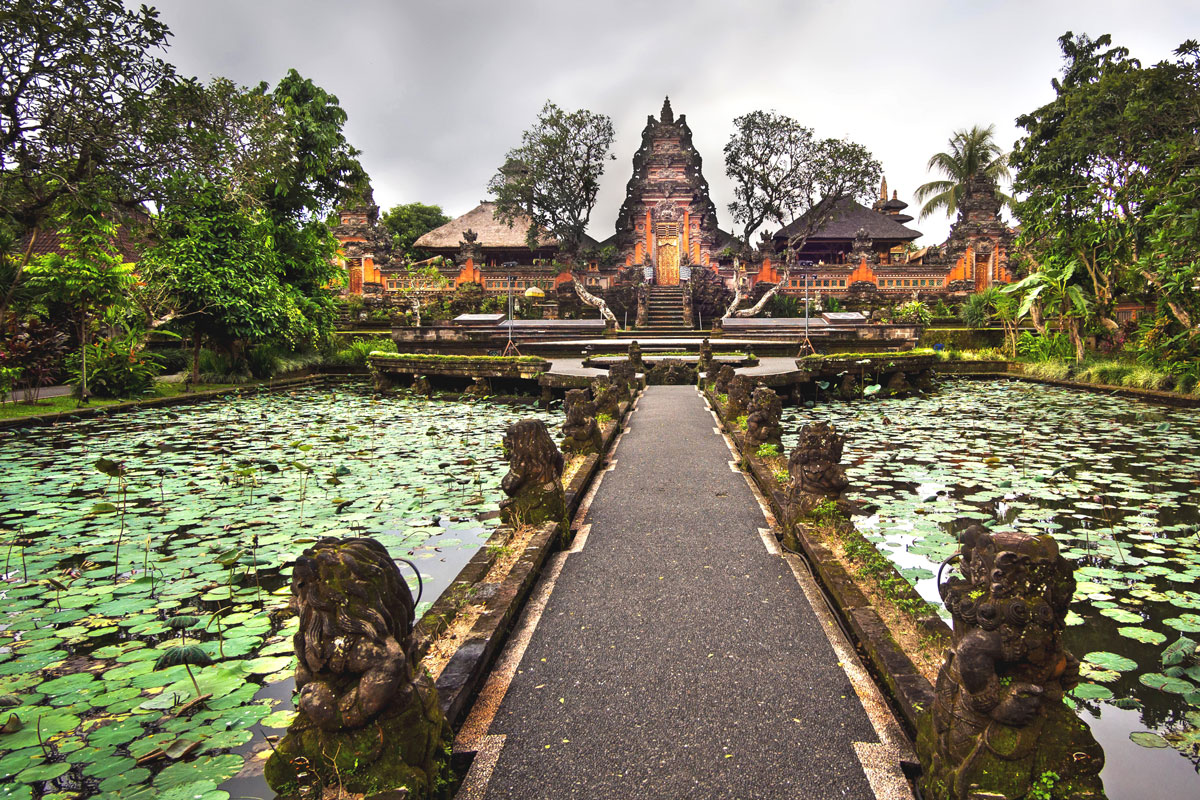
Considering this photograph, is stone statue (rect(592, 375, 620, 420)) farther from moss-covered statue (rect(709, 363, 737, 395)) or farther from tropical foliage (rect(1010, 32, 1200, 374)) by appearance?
tropical foliage (rect(1010, 32, 1200, 374))

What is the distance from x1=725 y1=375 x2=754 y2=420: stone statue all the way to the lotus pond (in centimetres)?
292

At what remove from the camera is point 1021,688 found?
1.62 metres

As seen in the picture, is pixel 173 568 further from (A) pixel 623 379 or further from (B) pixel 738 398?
(A) pixel 623 379

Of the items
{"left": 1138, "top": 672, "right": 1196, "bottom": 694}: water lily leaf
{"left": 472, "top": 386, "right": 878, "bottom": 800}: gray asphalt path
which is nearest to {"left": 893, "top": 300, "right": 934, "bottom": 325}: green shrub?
{"left": 472, "top": 386, "right": 878, "bottom": 800}: gray asphalt path

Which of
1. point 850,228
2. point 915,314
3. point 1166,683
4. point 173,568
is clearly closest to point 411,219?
point 850,228

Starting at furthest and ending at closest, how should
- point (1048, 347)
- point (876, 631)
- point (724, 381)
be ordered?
point (1048, 347), point (724, 381), point (876, 631)

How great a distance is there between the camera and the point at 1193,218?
6715mm

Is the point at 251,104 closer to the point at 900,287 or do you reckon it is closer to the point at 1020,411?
the point at 1020,411

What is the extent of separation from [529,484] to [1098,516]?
411cm

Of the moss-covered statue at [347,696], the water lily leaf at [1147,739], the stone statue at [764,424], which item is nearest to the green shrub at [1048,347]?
the stone statue at [764,424]

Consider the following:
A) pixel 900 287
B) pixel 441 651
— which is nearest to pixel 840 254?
pixel 900 287

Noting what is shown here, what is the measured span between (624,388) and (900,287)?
1907 centimetres

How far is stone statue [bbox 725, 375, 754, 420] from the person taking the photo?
25.1 feet

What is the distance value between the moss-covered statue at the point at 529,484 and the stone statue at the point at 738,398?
4092mm
